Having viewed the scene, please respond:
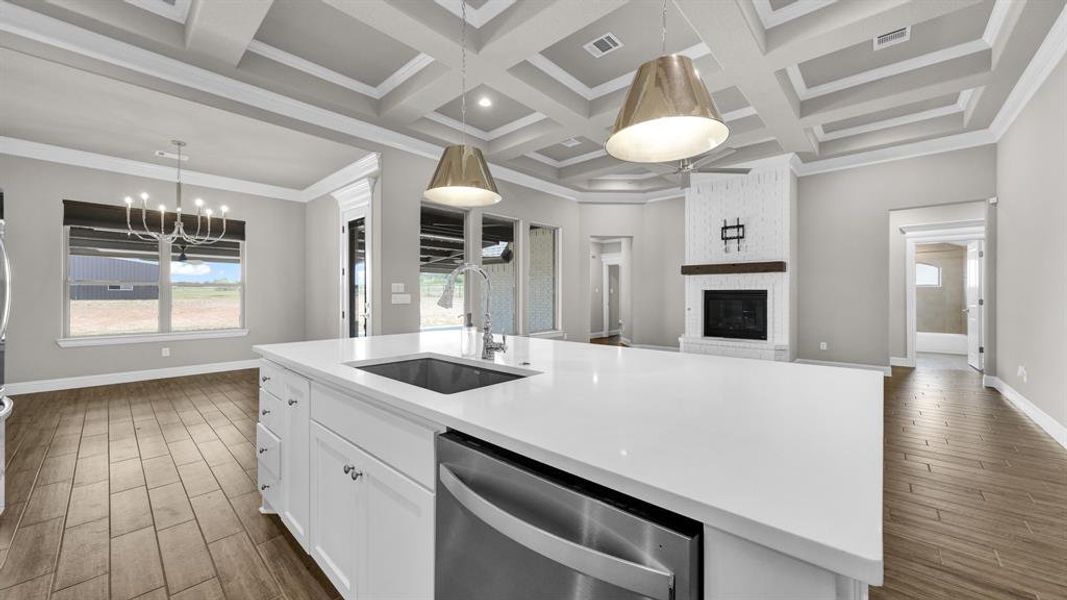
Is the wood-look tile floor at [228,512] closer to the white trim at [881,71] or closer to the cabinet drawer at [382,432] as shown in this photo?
the cabinet drawer at [382,432]

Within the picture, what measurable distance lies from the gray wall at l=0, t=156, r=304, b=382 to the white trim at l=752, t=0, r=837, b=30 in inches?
250

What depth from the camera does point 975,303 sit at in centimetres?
596

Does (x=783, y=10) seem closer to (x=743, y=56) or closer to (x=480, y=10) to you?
(x=743, y=56)

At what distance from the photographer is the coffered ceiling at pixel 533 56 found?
2707 mm

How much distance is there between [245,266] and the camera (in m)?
5.97

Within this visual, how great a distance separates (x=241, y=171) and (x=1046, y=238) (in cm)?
808

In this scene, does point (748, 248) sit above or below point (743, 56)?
below

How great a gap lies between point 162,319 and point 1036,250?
9.13 metres

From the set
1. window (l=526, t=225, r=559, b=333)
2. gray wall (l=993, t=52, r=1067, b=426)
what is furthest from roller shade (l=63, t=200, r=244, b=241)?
gray wall (l=993, t=52, r=1067, b=426)

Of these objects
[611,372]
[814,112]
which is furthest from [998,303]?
[611,372]

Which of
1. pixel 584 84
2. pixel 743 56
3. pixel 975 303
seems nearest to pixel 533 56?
pixel 584 84

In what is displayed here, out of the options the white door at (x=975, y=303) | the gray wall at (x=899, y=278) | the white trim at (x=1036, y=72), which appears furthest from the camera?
the gray wall at (x=899, y=278)

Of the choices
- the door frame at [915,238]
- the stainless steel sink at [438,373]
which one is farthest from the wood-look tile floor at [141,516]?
the door frame at [915,238]

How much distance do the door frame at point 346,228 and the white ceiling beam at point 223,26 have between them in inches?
67.1
